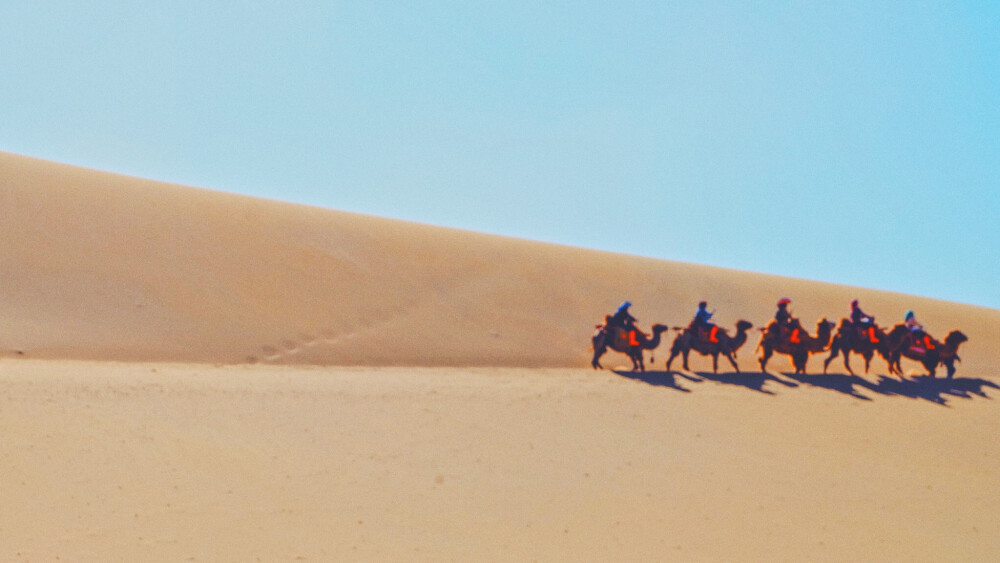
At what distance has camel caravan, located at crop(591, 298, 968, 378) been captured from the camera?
56.5 ft

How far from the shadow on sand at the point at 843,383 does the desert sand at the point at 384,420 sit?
0.11 metres

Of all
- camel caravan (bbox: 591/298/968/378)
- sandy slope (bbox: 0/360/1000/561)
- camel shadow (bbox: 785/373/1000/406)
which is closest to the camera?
sandy slope (bbox: 0/360/1000/561)

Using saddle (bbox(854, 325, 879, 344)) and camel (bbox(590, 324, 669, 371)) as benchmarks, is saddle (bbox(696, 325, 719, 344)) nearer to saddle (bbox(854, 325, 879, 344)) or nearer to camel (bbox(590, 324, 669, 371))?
camel (bbox(590, 324, 669, 371))

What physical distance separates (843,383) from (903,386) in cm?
141

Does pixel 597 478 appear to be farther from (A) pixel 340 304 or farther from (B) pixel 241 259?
(B) pixel 241 259

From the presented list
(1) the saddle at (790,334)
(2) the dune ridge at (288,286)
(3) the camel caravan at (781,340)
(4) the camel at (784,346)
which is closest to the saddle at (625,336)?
(3) the camel caravan at (781,340)

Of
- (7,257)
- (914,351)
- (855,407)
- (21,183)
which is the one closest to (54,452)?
(7,257)

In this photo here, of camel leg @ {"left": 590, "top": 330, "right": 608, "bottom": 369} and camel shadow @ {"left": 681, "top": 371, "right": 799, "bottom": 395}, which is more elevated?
camel leg @ {"left": 590, "top": 330, "right": 608, "bottom": 369}

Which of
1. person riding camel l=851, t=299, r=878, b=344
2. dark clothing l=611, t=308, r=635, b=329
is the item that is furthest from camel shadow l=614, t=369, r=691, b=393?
person riding camel l=851, t=299, r=878, b=344

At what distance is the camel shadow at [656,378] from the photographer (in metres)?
15.4

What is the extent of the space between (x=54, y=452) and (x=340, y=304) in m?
11.5

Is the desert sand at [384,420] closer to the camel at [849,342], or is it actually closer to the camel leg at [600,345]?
the camel leg at [600,345]

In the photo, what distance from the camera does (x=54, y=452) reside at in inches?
339

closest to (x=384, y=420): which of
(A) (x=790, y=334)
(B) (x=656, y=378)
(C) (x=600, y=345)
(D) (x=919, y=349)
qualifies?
(B) (x=656, y=378)
